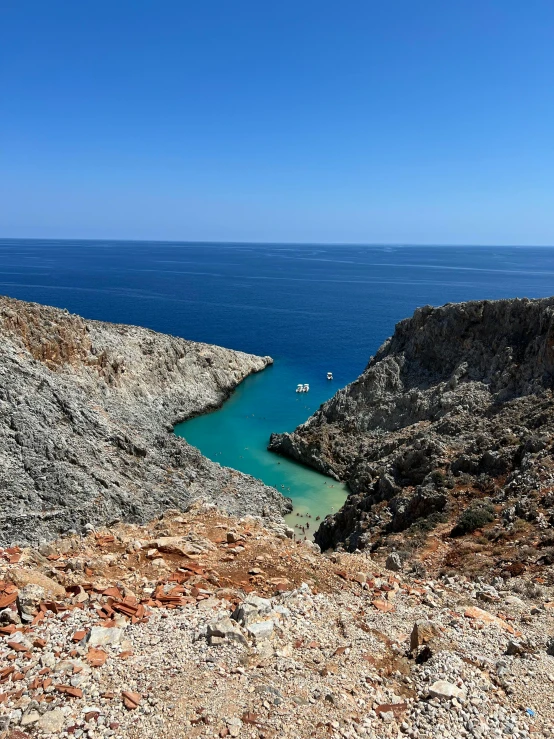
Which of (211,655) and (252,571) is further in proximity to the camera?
(252,571)

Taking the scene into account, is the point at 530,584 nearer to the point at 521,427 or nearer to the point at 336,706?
the point at 336,706

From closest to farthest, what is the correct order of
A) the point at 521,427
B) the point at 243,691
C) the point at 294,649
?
the point at 243,691
the point at 294,649
the point at 521,427

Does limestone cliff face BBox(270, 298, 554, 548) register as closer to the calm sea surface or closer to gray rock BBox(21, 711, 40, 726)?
the calm sea surface

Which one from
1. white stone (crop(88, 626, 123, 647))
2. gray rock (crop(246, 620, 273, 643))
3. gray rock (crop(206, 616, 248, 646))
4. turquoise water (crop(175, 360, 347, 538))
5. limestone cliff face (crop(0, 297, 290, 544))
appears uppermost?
white stone (crop(88, 626, 123, 647))

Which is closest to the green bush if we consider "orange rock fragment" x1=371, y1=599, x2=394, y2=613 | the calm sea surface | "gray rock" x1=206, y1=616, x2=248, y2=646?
"orange rock fragment" x1=371, y1=599, x2=394, y2=613

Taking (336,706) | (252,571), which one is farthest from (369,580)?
(336,706)

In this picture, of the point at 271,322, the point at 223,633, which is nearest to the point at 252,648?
the point at 223,633
